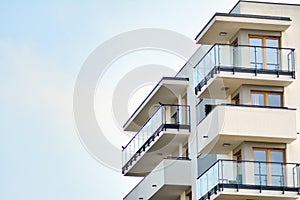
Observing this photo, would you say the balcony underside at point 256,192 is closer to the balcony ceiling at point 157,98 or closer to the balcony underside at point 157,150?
the balcony underside at point 157,150

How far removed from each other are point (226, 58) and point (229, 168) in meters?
4.86

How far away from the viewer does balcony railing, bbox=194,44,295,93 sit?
178 feet

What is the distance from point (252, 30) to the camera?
5491 centimetres

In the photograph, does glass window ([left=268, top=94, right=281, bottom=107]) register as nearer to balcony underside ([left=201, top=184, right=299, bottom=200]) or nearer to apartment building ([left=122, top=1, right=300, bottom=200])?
apartment building ([left=122, top=1, right=300, bottom=200])

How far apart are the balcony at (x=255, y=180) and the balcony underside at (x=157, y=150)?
9.12m

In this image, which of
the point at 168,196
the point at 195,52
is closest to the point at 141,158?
the point at 168,196

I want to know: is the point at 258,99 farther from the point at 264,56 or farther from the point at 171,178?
the point at 171,178

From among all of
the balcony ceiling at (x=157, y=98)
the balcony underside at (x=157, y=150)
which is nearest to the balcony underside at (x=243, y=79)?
the balcony ceiling at (x=157, y=98)

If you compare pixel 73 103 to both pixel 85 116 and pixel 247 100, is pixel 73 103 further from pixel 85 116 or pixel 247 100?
pixel 247 100

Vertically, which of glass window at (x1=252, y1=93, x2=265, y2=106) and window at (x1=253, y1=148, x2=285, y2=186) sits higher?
glass window at (x1=252, y1=93, x2=265, y2=106)

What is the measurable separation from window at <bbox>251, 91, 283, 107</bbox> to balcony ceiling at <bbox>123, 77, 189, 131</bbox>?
8.10m

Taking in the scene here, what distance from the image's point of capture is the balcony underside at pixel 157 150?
205 ft

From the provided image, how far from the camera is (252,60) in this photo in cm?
5441

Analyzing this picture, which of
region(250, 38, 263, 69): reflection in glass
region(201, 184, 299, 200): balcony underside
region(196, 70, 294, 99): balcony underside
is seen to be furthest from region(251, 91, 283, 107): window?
region(201, 184, 299, 200): balcony underside
